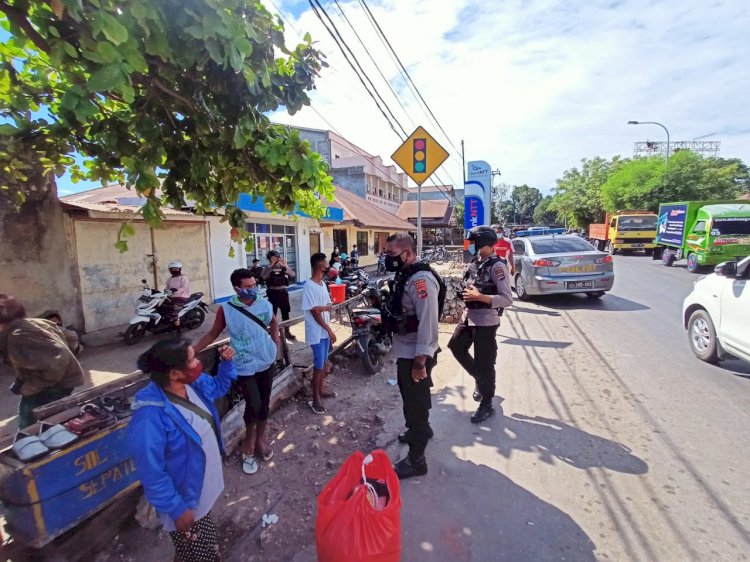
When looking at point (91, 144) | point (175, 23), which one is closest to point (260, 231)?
point (91, 144)

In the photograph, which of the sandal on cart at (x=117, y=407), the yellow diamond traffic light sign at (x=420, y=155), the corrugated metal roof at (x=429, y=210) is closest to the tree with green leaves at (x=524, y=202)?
the corrugated metal roof at (x=429, y=210)

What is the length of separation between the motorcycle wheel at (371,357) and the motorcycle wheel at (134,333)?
4.50 meters

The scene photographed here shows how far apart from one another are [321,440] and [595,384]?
3.26 meters

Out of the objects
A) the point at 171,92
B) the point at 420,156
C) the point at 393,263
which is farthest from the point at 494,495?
the point at 420,156

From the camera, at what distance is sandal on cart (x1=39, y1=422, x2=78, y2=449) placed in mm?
2068

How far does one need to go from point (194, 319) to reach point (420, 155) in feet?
18.4

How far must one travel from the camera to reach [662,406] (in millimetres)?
3824

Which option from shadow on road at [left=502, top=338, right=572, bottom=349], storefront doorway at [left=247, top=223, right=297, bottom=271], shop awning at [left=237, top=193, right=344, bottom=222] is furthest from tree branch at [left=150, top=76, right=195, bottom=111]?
storefront doorway at [left=247, top=223, right=297, bottom=271]

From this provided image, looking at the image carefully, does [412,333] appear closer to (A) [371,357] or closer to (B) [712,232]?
(A) [371,357]

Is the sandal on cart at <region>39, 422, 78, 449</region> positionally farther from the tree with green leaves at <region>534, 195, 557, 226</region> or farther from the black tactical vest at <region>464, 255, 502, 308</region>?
the tree with green leaves at <region>534, 195, 557, 226</region>

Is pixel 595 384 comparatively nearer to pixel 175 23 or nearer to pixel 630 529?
pixel 630 529

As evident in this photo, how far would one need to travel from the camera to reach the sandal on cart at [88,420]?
2.24m

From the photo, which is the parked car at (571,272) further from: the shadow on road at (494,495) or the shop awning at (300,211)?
the shop awning at (300,211)

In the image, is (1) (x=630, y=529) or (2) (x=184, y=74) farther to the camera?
(2) (x=184, y=74)
